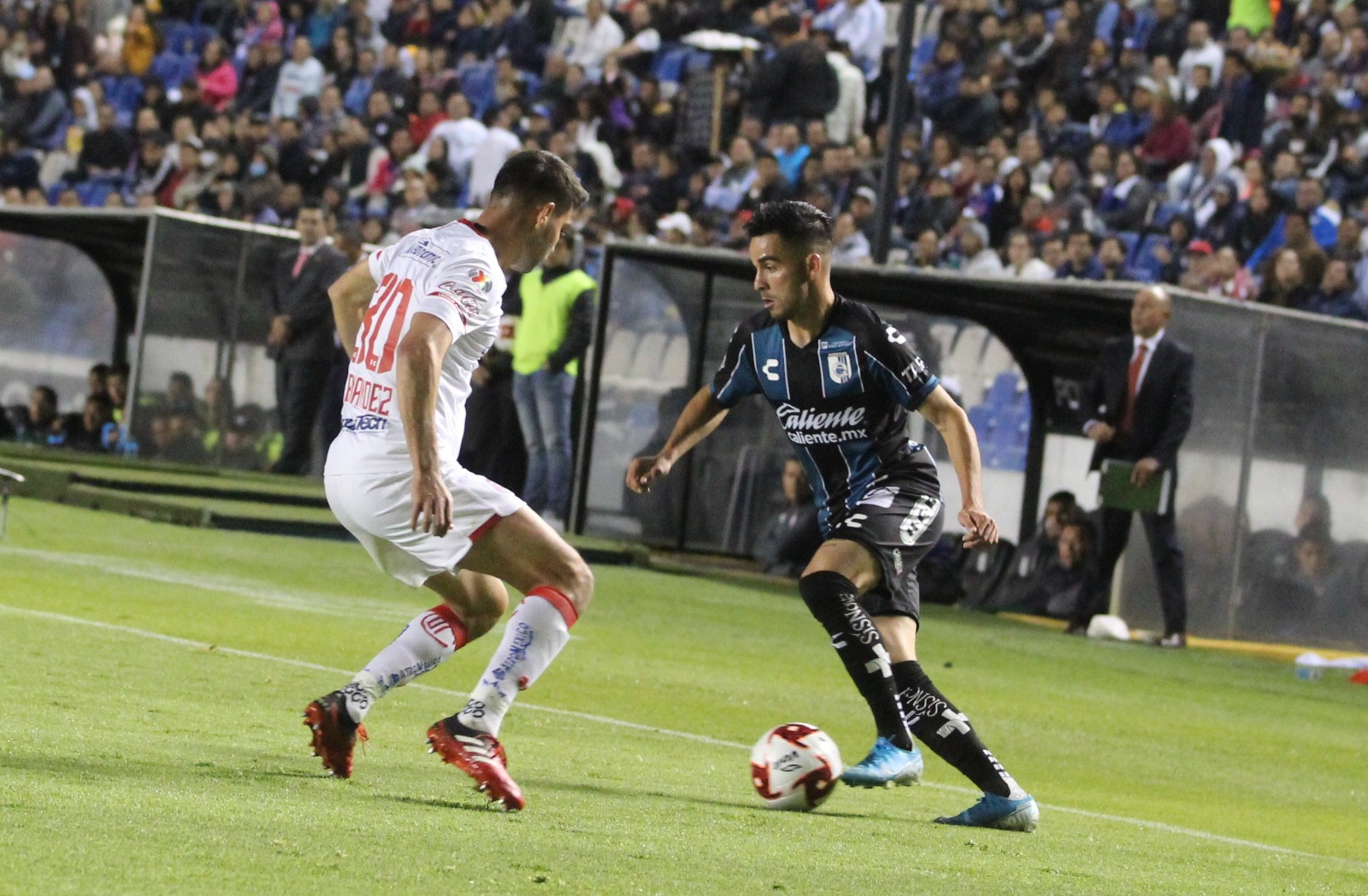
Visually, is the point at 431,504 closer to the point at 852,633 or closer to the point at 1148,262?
the point at 852,633

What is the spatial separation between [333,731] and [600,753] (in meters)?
1.85

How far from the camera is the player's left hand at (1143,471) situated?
1516 cm

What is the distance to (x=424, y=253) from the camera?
6.22m

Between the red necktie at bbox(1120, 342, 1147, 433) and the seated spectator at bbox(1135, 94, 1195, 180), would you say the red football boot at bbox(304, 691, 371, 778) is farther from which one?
the seated spectator at bbox(1135, 94, 1195, 180)

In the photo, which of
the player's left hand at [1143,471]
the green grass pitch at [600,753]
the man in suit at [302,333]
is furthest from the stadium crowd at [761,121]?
the green grass pitch at [600,753]

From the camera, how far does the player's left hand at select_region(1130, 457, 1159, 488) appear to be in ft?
49.8

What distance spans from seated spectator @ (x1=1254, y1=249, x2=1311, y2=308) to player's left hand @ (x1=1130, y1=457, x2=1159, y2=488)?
161 inches

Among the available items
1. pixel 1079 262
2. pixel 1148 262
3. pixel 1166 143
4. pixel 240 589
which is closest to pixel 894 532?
pixel 240 589

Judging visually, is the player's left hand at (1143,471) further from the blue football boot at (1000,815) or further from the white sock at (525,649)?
the white sock at (525,649)

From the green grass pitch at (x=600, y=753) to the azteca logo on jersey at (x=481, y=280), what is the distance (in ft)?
4.74

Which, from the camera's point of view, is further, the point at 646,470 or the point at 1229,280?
the point at 1229,280

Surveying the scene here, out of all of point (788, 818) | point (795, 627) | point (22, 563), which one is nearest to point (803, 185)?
point (795, 627)

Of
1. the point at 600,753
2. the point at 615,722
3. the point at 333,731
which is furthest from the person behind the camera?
the point at 615,722

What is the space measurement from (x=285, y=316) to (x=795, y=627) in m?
8.81
